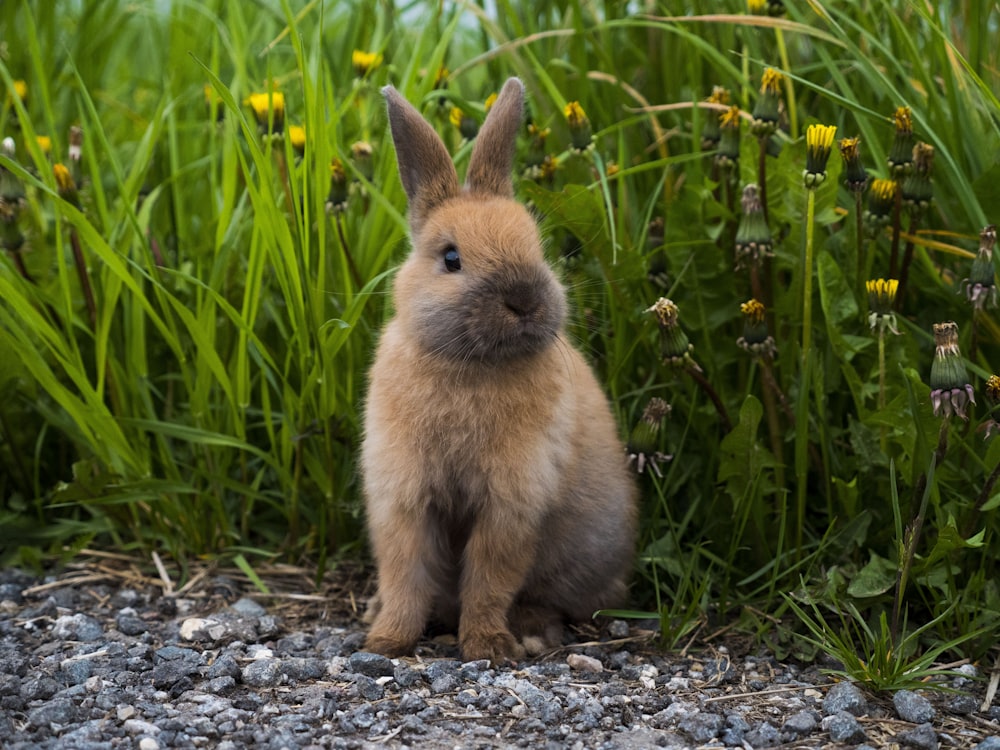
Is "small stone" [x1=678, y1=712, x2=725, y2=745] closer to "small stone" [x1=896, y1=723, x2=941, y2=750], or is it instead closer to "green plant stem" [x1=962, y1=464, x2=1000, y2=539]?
"small stone" [x1=896, y1=723, x2=941, y2=750]

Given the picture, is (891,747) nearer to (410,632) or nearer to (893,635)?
(893,635)

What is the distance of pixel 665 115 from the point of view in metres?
4.49

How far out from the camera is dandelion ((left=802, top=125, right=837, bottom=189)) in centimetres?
321

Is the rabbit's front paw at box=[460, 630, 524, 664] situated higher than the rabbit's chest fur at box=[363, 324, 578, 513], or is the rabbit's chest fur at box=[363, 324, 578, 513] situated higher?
the rabbit's chest fur at box=[363, 324, 578, 513]

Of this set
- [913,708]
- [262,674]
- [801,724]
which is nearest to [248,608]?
[262,674]

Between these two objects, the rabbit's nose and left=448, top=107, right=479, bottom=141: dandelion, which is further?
left=448, top=107, right=479, bottom=141: dandelion

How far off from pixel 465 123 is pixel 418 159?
810 millimetres

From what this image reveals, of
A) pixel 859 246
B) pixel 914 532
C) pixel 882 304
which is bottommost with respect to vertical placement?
pixel 914 532

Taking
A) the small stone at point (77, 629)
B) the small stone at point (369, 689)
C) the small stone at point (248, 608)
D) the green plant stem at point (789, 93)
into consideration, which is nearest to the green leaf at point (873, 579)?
the small stone at point (369, 689)

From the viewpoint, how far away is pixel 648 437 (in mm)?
Result: 3543

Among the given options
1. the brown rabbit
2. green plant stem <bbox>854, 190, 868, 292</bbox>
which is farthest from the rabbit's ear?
green plant stem <bbox>854, 190, 868, 292</bbox>

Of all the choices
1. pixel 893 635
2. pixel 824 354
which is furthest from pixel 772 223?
pixel 893 635

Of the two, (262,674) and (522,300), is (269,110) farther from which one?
(262,674)

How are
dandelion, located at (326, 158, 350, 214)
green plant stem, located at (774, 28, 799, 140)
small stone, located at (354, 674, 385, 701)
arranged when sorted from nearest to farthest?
small stone, located at (354, 674, 385, 701) < dandelion, located at (326, 158, 350, 214) < green plant stem, located at (774, 28, 799, 140)
